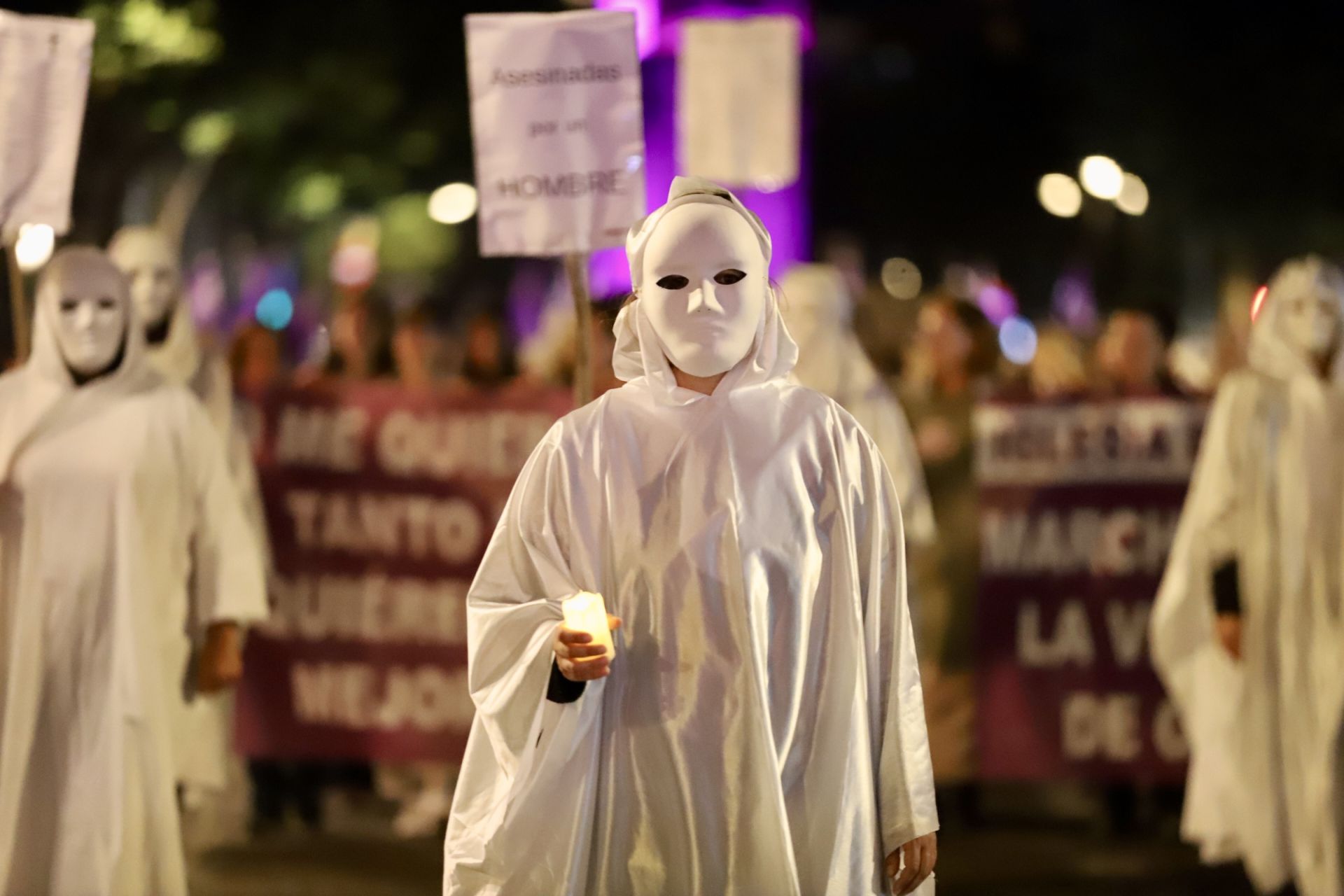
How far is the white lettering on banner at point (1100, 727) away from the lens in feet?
25.1

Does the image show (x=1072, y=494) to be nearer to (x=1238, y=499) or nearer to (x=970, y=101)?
(x=1238, y=499)

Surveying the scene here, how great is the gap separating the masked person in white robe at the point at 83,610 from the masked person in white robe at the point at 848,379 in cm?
273

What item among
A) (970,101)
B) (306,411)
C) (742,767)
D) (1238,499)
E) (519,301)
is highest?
(970,101)

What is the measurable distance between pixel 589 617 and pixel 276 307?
81.4 ft

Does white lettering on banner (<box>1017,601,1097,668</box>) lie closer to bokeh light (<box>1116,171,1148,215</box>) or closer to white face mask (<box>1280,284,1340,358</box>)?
white face mask (<box>1280,284,1340,358</box>)

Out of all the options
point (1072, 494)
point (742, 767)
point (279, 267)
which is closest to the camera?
point (742, 767)

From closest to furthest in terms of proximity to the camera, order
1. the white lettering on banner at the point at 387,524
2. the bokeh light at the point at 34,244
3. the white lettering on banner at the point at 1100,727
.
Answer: the bokeh light at the point at 34,244 < the white lettering on banner at the point at 1100,727 < the white lettering on banner at the point at 387,524

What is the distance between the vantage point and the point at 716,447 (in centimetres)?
373

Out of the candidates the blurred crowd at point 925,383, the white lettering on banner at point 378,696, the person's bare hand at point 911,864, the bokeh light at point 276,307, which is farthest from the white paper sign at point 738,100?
the bokeh light at point 276,307

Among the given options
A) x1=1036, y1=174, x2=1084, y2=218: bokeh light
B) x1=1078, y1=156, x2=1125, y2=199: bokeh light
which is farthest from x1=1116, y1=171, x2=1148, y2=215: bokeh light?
x1=1036, y1=174, x2=1084, y2=218: bokeh light

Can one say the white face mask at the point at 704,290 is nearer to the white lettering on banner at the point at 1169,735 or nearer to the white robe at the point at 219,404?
the white robe at the point at 219,404

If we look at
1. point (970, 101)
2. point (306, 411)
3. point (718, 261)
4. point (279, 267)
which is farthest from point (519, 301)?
point (718, 261)

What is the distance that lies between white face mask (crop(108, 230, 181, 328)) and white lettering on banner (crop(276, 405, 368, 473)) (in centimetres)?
78

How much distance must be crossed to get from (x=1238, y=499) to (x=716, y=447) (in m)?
3.84
